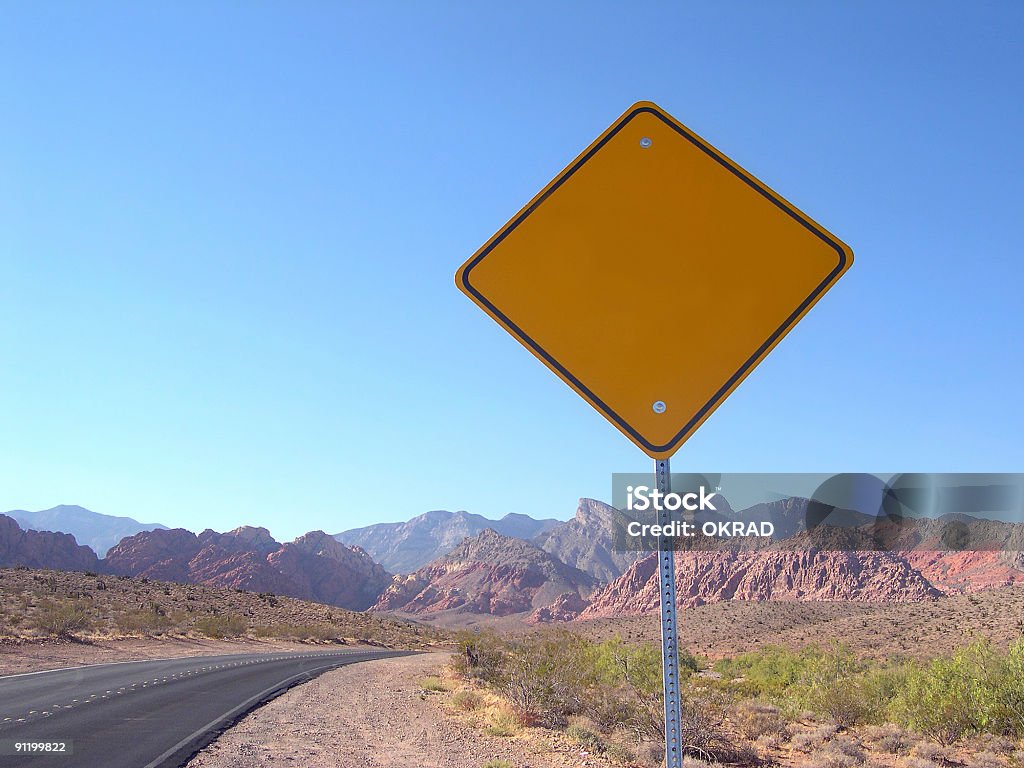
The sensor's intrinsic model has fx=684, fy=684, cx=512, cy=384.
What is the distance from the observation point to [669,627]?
2078mm

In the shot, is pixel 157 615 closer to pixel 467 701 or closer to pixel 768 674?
pixel 467 701

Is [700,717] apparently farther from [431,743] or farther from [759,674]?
[759,674]

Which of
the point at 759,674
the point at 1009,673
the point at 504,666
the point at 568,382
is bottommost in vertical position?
the point at 759,674

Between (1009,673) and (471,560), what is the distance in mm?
117693

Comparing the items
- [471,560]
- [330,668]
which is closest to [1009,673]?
[330,668]

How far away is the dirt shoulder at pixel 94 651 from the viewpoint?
20734mm

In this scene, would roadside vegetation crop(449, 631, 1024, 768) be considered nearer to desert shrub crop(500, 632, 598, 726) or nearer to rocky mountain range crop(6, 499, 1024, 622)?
desert shrub crop(500, 632, 598, 726)

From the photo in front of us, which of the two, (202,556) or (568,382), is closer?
(568,382)

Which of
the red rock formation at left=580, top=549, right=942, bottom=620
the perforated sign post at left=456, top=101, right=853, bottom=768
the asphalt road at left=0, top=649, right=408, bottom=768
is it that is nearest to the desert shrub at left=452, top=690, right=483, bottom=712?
the asphalt road at left=0, top=649, right=408, bottom=768

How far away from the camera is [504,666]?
18219 millimetres

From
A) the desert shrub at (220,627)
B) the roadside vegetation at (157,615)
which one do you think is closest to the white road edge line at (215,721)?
the roadside vegetation at (157,615)

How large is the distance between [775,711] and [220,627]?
3343 centimetres

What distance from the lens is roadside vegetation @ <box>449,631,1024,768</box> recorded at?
1072 centimetres

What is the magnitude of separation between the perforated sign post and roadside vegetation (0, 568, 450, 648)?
3041 centimetres
